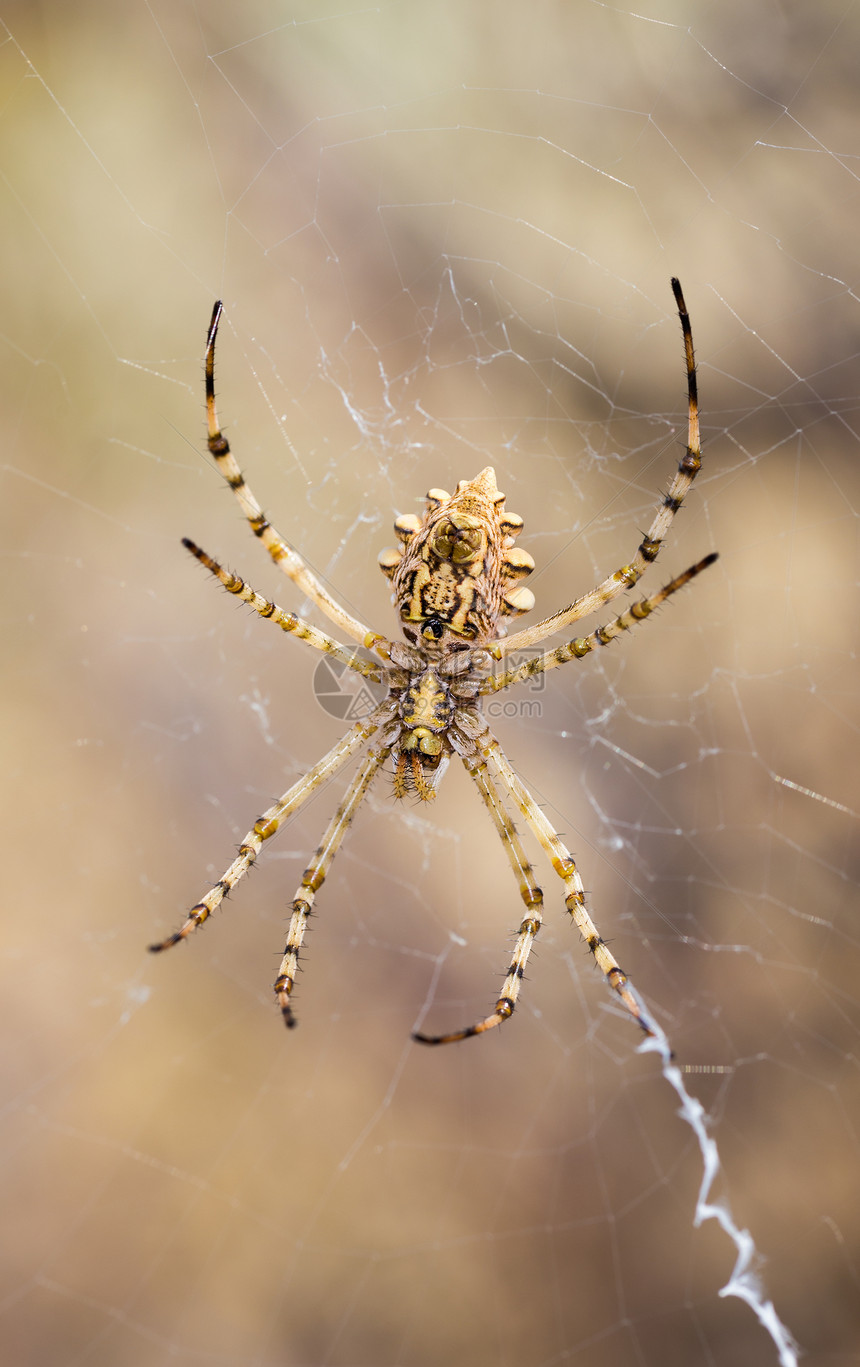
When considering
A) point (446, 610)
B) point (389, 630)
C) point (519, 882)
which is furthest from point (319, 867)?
point (389, 630)

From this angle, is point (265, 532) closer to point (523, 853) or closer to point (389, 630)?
point (523, 853)

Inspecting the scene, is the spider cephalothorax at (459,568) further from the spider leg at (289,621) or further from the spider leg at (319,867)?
the spider leg at (319,867)

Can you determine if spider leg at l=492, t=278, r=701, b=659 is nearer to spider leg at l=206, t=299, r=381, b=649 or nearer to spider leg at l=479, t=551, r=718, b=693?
spider leg at l=479, t=551, r=718, b=693

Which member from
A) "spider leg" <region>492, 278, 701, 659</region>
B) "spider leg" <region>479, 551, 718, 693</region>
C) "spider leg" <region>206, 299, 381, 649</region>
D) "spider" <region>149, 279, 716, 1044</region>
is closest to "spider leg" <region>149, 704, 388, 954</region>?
"spider" <region>149, 279, 716, 1044</region>

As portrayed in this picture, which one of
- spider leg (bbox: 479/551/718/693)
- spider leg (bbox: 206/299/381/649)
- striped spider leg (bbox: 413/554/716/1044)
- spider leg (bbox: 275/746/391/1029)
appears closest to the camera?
spider leg (bbox: 479/551/718/693)

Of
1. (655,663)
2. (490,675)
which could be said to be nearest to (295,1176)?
(490,675)

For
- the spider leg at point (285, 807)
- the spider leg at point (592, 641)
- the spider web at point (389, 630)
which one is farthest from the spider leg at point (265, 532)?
the spider web at point (389, 630)

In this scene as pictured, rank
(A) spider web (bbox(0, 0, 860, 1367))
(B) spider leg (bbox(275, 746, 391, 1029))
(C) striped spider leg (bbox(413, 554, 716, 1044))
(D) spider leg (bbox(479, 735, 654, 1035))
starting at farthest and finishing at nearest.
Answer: (A) spider web (bbox(0, 0, 860, 1367)), (B) spider leg (bbox(275, 746, 391, 1029)), (D) spider leg (bbox(479, 735, 654, 1035)), (C) striped spider leg (bbox(413, 554, 716, 1044))

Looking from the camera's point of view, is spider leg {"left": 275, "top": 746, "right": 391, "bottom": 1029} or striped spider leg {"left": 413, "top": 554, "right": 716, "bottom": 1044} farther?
spider leg {"left": 275, "top": 746, "right": 391, "bottom": 1029}
